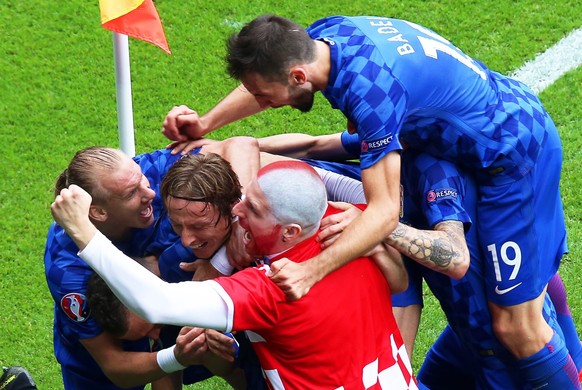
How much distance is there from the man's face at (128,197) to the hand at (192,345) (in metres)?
0.58

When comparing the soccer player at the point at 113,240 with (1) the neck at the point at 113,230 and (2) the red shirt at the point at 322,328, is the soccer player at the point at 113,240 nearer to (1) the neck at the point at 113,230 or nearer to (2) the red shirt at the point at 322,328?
(1) the neck at the point at 113,230

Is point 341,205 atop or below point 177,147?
atop

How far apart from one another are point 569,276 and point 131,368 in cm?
277

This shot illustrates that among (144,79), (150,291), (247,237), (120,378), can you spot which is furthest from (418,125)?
(144,79)

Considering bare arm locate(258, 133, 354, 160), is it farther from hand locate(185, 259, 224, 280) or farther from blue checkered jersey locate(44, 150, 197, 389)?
hand locate(185, 259, 224, 280)

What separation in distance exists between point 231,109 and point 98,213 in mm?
826

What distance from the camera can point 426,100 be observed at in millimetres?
4176

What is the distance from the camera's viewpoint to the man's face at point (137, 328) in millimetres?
4293

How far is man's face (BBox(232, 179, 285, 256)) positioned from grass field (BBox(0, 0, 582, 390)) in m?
2.65

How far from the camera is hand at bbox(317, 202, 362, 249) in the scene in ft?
12.7

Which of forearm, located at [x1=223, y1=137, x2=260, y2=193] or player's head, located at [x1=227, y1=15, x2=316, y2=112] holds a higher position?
player's head, located at [x1=227, y1=15, x2=316, y2=112]

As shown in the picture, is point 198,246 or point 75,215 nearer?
point 75,215

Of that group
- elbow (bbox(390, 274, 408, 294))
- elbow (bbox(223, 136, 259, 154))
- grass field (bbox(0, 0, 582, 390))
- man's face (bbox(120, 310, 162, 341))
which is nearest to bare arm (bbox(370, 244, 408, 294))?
elbow (bbox(390, 274, 408, 294))

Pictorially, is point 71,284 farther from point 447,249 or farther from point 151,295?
point 447,249
